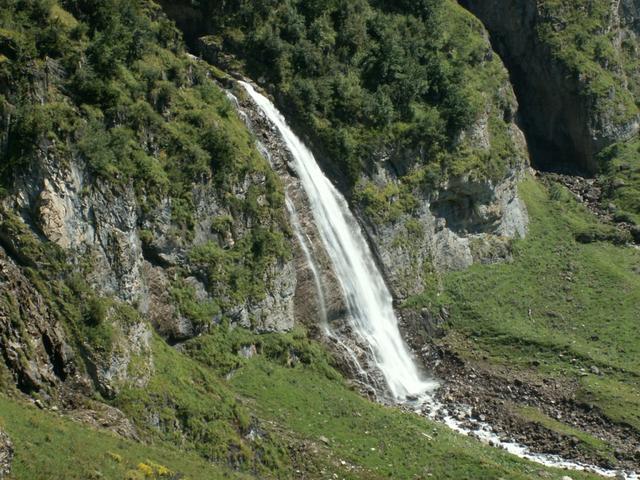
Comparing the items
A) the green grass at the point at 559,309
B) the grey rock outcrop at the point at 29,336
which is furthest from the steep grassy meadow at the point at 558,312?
the grey rock outcrop at the point at 29,336

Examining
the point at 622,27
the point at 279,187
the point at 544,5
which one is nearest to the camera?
the point at 279,187

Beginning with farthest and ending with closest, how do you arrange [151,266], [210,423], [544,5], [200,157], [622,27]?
[622,27] < [544,5] < [200,157] < [151,266] < [210,423]

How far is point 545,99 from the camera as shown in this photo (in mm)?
75000

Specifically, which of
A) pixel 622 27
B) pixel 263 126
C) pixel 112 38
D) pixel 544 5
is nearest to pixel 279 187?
pixel 263 126

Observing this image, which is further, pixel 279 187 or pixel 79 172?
pixel 279 187

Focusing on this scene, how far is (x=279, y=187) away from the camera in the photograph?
156ft

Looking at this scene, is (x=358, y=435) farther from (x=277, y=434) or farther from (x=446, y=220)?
(x=446, y=220)

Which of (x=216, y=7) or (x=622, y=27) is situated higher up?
(x=622, y=27)

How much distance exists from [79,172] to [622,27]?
60011 mm

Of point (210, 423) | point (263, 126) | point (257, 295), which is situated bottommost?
point (210, 423)

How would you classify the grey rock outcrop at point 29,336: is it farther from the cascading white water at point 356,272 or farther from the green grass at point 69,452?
the cascading white water at point 356,272

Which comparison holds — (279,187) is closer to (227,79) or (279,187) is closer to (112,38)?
(227,79)

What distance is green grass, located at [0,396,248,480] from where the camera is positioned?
2536 centimetres

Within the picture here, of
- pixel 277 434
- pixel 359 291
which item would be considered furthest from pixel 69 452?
pixel 359 291
